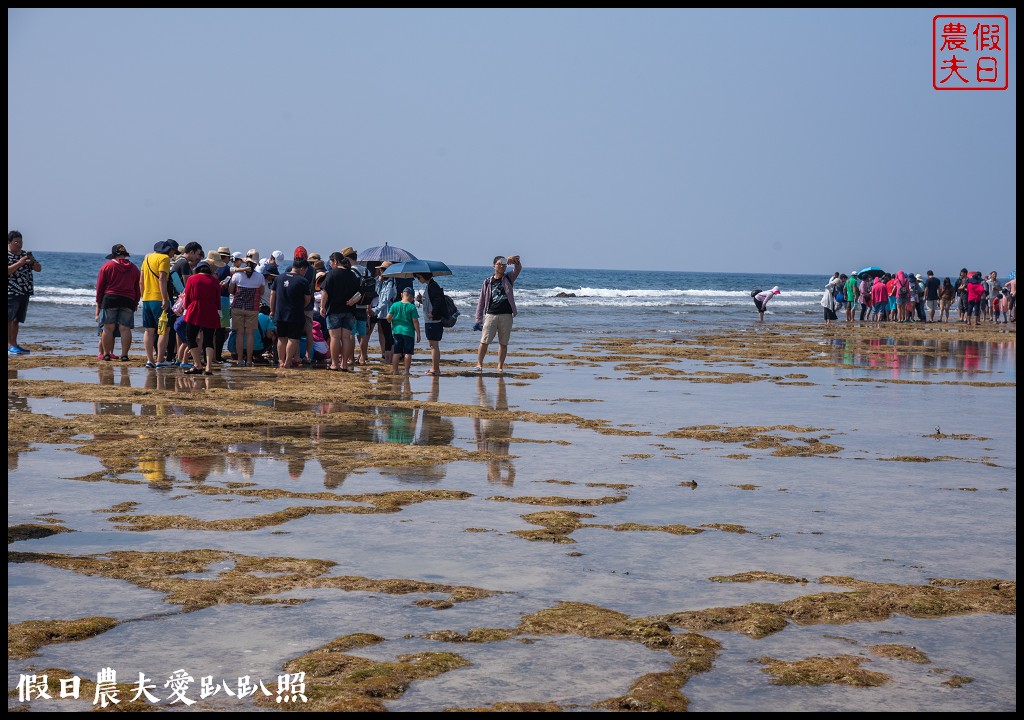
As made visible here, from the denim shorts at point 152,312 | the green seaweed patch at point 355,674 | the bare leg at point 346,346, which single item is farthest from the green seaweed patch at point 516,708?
the denim shorts at point 152,312

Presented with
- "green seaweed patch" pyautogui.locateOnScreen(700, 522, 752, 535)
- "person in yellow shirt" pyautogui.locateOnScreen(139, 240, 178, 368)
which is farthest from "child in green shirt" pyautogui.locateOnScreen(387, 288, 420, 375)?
"green seaweed patch" pyautogui.locateOnScreen(700, 522, 752, 535)

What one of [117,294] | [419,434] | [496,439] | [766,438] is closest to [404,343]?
[117,294]

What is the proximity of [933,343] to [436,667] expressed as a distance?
25034 mm

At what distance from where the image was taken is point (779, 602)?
536 centimetres

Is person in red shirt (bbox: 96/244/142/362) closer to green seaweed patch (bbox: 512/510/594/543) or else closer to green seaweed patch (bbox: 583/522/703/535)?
green seaweed patch (bbox: 512/510/594/543)

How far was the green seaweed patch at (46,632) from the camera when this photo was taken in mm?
4496

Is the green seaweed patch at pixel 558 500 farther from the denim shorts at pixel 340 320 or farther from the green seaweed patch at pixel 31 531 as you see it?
the denim shorts at pixel 340 320

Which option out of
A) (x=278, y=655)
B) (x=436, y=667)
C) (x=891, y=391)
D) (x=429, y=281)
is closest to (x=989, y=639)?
(x=436, y=667)

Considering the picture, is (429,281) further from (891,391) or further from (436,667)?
(436,667)

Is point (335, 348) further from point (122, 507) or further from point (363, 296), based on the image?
point (122, 507)

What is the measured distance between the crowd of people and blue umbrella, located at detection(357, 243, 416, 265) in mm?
1686

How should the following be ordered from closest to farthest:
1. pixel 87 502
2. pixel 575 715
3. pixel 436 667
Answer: pixel 575 715
pixel 436 667
pixel 87 502

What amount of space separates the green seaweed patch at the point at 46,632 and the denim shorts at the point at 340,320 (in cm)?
1156

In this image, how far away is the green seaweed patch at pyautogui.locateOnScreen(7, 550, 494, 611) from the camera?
207 inches
